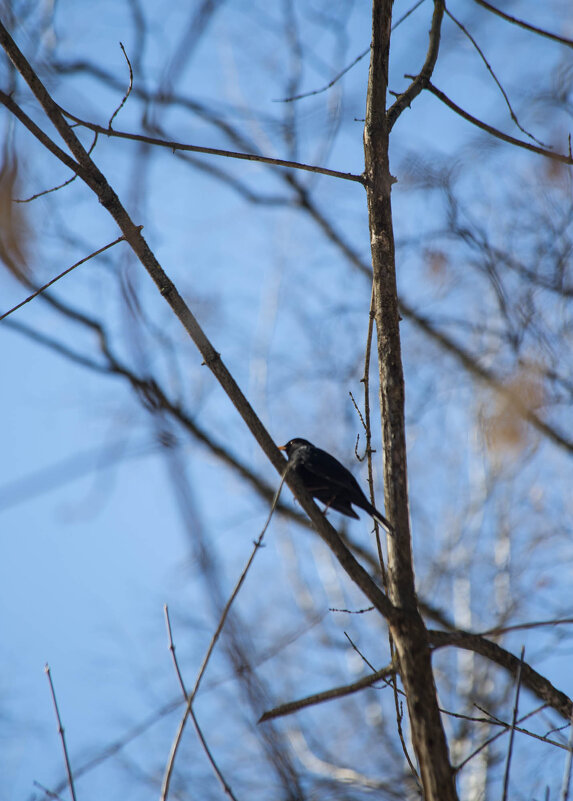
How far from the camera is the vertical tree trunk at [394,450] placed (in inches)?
53.4

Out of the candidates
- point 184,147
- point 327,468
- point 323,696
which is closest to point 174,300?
point 184,147

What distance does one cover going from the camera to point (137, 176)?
1.41m

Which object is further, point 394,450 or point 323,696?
point 394,450

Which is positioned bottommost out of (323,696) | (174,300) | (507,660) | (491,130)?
(323,696)

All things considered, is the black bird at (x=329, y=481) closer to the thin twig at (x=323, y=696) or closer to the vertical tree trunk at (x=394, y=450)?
the vertical tree trunk at (x=394, y=450)

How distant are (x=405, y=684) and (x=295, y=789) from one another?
0.41 meters

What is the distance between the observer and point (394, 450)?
158cm

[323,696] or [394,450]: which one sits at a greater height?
[394,450]

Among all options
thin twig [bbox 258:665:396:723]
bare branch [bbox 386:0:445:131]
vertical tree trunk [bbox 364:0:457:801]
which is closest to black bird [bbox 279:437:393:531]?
vertical tree trunk [bbox 364:0:457:801]

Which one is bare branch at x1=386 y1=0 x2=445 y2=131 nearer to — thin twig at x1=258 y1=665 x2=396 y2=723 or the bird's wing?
the bird's wing

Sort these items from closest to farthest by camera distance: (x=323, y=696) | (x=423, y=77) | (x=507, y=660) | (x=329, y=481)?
(x=323, y=696), (x=507, y=660), (x=423, y=77), (x=329, y=481)

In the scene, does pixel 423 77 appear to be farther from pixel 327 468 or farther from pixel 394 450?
pixel 327 468

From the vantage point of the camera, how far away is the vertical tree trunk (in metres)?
1.36

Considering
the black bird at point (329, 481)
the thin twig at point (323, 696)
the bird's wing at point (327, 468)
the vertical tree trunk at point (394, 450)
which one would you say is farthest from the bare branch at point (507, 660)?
the bird's wing at point (327, 468)
